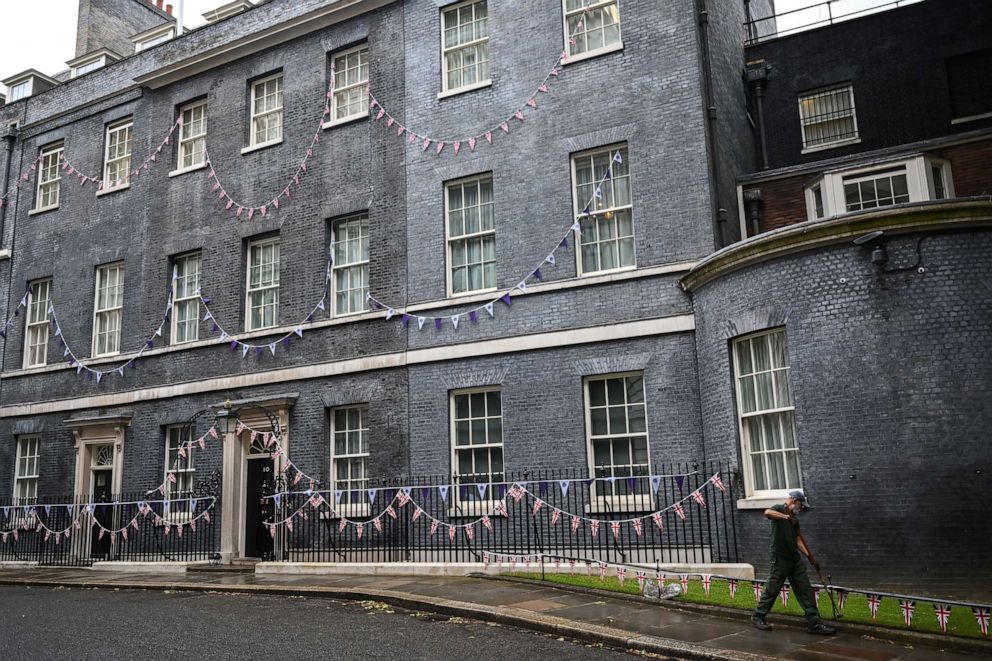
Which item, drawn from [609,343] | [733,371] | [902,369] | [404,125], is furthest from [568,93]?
[902,369]

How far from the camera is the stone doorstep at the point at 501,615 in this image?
8.14 meters

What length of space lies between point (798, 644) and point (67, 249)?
20999mm

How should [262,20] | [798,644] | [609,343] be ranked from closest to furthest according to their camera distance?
[798,644] → [609,343] → [262,20]

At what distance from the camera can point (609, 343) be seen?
14703 mm

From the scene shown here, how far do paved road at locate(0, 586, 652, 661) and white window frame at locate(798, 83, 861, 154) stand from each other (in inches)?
523

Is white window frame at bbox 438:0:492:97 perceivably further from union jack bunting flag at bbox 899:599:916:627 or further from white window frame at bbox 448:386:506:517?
union jack bunting flag at bbox 899:599:916:627

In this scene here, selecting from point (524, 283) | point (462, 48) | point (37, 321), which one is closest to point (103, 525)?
point (37, 321)

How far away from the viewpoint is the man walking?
8.72 m

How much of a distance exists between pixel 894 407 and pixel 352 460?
10.2m

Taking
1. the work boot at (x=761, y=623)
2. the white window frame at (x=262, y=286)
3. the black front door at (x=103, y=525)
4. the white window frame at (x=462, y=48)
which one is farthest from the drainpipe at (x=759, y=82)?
the black front door at (x=103, y=525)

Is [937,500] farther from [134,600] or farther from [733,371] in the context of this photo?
[134,600]

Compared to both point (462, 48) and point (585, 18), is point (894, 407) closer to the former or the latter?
point (585, 18)

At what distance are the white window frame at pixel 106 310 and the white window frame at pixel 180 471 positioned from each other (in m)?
3.24

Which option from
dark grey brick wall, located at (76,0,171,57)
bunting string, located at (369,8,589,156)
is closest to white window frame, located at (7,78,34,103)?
dark grey brick wall, located at (76,0,171,57)
